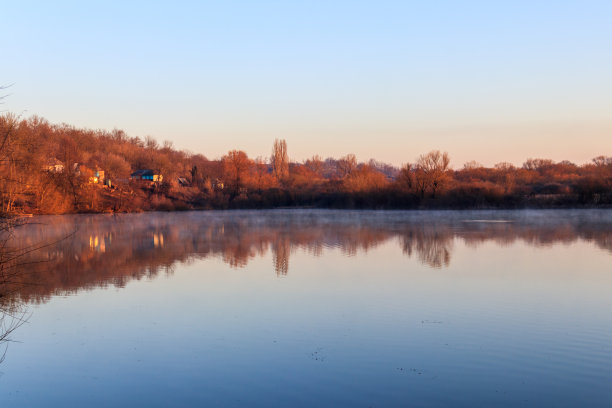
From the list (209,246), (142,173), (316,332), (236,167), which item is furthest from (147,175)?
(316,332)

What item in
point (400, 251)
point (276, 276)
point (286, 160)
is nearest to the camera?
point (276, 276)

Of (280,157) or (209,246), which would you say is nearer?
(209,246)

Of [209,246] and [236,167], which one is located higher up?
[236,167]

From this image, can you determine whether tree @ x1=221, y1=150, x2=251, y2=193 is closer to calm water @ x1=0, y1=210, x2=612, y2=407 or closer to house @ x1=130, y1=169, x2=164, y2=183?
house @ x1=130, y1=169, x2=164, y2=183

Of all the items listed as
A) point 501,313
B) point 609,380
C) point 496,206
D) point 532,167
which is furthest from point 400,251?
point 532,167

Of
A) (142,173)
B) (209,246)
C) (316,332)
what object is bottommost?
(316,332)

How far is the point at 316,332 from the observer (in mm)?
7133

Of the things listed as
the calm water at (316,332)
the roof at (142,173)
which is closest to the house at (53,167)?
the roof at (142,173)

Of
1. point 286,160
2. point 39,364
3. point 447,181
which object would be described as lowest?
point 39,364

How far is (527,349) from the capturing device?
6.10m

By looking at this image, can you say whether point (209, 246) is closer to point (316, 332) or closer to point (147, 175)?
point (316, 332)

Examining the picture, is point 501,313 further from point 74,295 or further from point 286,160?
point 286,160

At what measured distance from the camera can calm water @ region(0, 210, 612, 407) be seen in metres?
5.04

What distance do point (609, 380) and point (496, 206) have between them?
128ft
